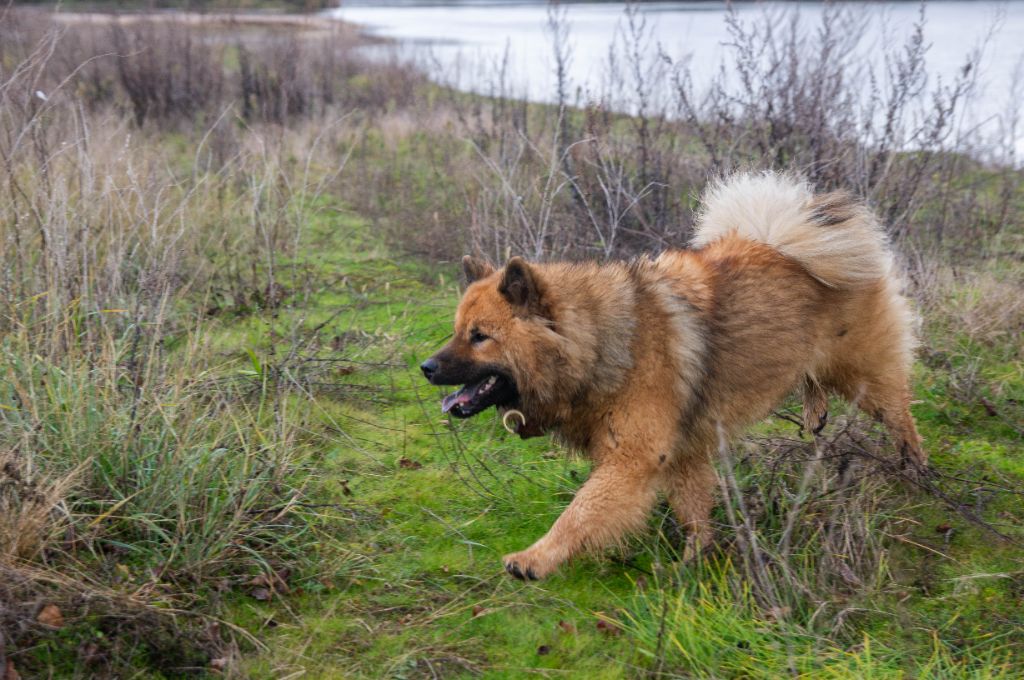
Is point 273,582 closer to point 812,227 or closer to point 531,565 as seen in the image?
point 531,565

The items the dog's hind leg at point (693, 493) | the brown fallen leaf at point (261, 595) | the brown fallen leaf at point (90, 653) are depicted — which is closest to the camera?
the brown fallen leaf at point (90, 653)

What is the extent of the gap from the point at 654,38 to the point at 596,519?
16869 millimetres

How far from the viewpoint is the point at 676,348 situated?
13.0 feet

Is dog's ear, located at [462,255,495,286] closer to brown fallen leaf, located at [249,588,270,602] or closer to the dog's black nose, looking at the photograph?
the dog's black nose

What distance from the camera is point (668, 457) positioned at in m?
3.87

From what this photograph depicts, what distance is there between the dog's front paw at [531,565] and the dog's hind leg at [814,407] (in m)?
1.91

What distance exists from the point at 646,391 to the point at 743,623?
1067 mm

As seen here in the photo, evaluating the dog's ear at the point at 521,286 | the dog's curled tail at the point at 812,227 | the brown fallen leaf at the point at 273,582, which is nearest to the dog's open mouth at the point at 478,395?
the dog's ear at the point at 521,286

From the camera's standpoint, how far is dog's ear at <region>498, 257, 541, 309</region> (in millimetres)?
3814

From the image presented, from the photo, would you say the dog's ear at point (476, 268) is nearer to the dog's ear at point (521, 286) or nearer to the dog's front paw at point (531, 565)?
the dog's ear at point (521, 286)

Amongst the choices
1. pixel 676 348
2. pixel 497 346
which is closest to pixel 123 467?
pixel 497 346

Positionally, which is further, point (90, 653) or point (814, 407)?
point (814, 407)

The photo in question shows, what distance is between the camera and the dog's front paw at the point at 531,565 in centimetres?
369

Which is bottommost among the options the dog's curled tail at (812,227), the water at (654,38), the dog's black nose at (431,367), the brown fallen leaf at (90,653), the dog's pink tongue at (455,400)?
the brown fallen leaf at (90,653)
